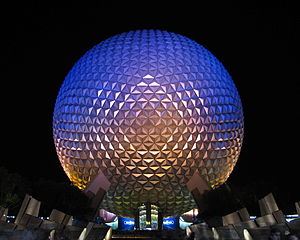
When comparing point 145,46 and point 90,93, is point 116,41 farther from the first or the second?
point 90,93

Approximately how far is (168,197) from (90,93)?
6523 mm

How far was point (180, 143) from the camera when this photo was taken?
776 inches

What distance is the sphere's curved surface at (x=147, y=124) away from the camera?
775 inches

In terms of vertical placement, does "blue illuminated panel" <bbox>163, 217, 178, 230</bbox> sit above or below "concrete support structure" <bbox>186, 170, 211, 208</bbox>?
below

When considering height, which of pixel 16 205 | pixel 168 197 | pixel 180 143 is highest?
pixel 180 143

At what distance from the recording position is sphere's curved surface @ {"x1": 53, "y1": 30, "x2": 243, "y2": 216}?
19.7 metres

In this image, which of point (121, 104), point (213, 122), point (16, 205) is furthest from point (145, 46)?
point (16, 205)

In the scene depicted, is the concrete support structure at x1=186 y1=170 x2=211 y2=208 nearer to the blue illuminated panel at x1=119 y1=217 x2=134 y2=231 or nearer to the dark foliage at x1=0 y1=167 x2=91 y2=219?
the blue illuminated panel at x1=119 y1=217 x2=134 y2=231

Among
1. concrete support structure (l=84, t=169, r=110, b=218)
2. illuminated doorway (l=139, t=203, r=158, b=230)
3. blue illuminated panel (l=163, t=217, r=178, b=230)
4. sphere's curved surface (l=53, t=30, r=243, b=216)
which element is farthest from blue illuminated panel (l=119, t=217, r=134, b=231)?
concrete support structure (l=84, t=169, r=110, b=218)

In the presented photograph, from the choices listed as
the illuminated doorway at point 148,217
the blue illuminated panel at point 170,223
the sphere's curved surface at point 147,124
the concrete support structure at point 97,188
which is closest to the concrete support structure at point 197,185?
the sphere's curved surface at point 147,124

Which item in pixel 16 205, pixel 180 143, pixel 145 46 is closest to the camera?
pixel 180 143

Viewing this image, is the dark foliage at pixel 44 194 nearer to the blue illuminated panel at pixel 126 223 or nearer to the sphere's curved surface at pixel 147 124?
the sphere's curved surface at pixel 147 124

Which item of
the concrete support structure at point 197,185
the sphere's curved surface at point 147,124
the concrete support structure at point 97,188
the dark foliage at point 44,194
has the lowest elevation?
the dark foliage at point 44,194

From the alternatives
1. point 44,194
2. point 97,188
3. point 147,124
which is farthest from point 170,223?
point 44,194
